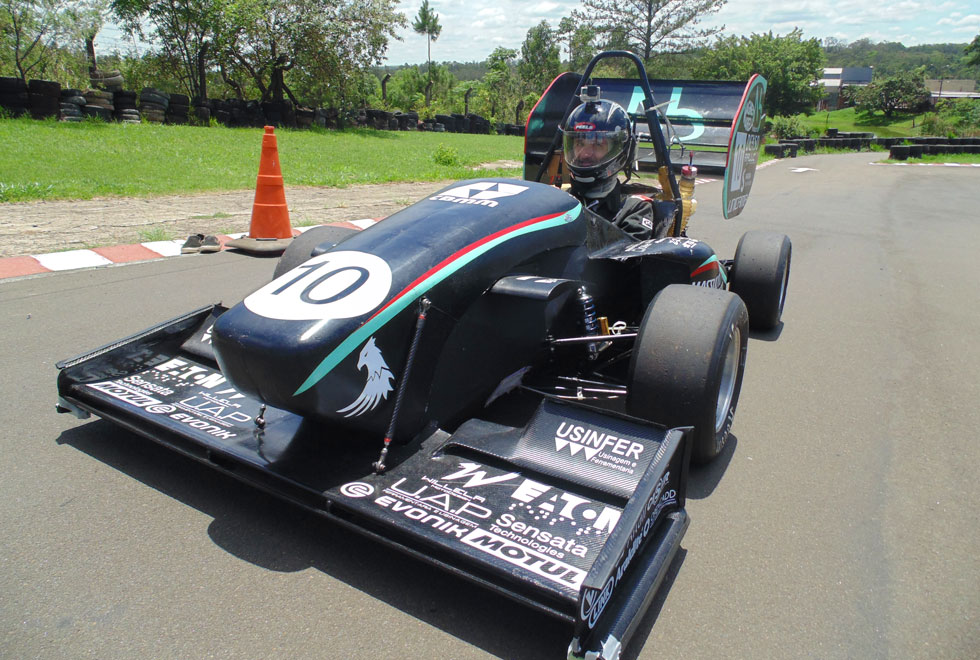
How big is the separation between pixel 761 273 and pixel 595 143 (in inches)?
70.0

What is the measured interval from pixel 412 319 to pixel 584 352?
51.1 inches

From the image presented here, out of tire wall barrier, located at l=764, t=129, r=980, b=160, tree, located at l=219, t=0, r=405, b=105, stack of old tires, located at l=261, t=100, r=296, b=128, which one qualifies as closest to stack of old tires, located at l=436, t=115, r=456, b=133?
tree, located at l=219, t=0, r=405, b=105

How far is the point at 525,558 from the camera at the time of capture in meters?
2.02

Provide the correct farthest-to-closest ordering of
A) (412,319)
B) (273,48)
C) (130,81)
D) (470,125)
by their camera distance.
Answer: (470,125)
(130,81)
(273,48)
(412,319)

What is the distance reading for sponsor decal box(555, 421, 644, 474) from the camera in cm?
242

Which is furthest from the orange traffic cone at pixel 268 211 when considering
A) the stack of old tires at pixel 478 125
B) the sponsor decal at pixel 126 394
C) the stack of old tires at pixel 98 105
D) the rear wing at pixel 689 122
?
the stack of old tires at pixel 478 125

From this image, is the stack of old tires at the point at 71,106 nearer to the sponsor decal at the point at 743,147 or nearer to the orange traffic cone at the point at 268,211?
the orange traffic cone at the point at 268,211

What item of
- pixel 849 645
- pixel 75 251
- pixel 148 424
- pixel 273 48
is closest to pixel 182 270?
pixel 75 251

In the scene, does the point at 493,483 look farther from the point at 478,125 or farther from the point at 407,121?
the point at 478,125

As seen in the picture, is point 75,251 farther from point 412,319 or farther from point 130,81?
point 130,81

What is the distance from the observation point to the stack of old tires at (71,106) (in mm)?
16478

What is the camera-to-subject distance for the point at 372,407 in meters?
2.43

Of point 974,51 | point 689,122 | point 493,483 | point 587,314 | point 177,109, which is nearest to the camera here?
point 493,483

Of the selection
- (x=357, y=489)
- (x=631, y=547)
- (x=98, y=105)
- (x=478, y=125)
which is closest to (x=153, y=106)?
(x=98, y=105)
